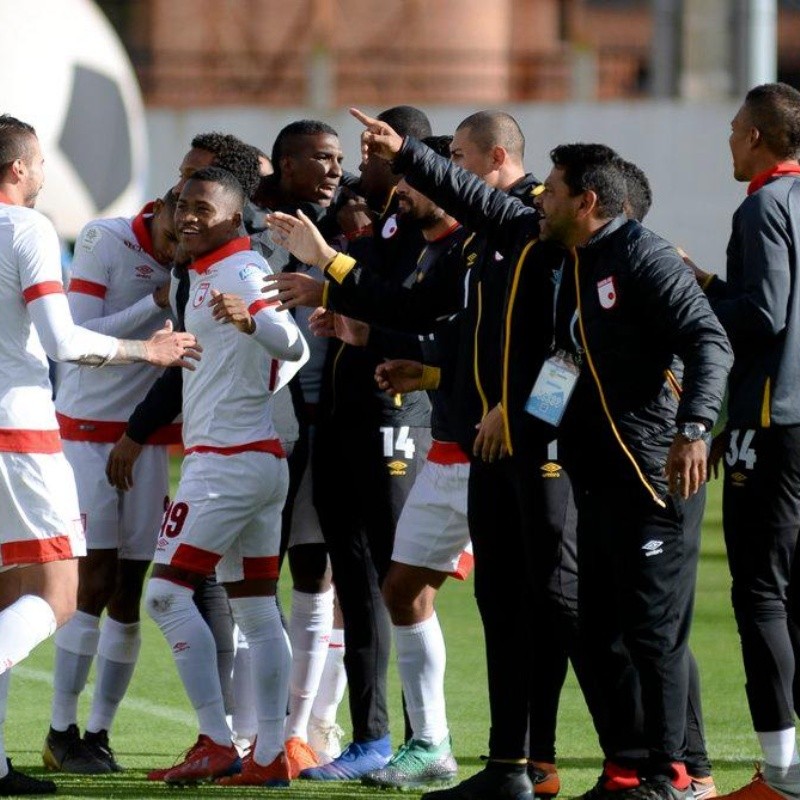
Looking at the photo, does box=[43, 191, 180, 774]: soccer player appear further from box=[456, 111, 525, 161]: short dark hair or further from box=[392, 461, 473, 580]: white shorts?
box=[456, 111, 525, 161]: short dark hair

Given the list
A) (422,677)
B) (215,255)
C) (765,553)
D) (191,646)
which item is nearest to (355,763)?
(422,677)

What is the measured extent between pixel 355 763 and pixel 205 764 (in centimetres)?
56

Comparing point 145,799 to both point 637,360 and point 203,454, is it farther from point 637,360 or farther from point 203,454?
point 637,360

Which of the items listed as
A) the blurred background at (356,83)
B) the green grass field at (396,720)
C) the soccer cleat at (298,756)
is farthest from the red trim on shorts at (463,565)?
the blurred background at (356,83)

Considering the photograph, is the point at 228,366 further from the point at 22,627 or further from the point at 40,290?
the point at 22,627

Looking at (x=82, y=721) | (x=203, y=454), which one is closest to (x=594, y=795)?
(x=203, y=454)

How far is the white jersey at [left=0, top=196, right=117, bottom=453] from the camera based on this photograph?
540 centimetres

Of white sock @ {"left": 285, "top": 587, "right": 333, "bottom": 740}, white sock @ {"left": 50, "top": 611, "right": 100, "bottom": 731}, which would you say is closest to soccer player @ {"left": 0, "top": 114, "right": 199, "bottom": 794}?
white sock @ {"left": 50, "top": 611, "right": 100, "bottom": 731}

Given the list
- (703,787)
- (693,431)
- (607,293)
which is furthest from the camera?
(703,787)

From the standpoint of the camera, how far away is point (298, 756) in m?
6.19

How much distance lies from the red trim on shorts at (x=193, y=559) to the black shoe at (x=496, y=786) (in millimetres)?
1049

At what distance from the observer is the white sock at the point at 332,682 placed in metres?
6.52

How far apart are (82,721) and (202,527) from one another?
1596 millimetres

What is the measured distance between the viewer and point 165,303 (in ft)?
20.7
